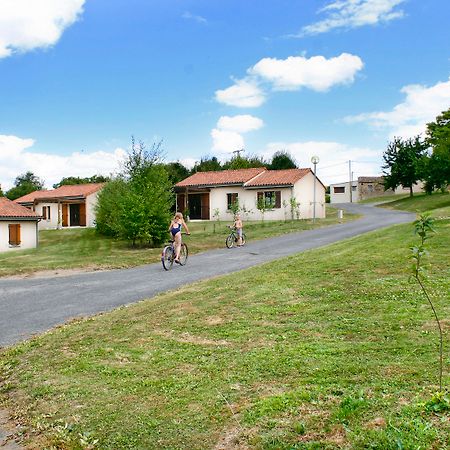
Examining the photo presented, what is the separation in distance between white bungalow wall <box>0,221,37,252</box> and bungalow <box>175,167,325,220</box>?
503 inches

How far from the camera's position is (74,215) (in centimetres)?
4616

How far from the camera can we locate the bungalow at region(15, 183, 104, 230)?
44.2m

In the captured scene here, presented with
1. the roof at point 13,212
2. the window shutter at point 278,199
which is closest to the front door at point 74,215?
the roof at point 13,212

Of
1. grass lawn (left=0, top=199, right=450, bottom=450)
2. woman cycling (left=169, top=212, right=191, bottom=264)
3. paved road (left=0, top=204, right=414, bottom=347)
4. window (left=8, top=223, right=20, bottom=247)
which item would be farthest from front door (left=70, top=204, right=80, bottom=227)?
grass lawn (left=0, top=199, right=450, bottom=450)

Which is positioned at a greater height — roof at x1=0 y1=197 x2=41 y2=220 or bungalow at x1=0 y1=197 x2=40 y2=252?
roof at x1=0 y1=197 x2=41 y2=220

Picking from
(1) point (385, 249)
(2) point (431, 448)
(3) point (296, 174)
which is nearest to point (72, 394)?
(2) point (431, 448)

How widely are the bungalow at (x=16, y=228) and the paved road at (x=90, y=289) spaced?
53.4 ft

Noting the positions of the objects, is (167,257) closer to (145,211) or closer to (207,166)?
(145,211)

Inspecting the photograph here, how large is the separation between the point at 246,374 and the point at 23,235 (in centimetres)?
2877

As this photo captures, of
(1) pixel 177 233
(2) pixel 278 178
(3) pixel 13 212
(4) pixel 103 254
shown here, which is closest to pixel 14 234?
(3) pixel 13 212

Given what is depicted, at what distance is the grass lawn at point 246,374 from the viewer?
3840 millimetres

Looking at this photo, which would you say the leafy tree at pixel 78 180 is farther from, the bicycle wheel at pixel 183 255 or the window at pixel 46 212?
the bicycle wheel at pixel 183 255

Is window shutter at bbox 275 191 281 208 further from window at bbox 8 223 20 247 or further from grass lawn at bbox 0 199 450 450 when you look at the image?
grass lawn at bbox 0 199 450 450

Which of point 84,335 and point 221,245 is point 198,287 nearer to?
point 84,335
